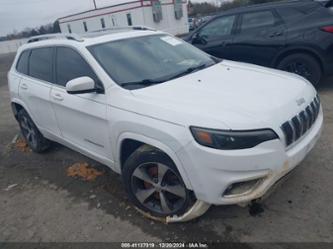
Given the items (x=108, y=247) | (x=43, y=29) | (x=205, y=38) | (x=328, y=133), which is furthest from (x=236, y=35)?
(x=43, y=29)

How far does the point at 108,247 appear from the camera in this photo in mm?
2871

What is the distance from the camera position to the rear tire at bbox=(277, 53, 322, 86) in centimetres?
596

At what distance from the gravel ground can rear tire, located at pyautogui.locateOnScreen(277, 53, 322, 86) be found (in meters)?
1.89

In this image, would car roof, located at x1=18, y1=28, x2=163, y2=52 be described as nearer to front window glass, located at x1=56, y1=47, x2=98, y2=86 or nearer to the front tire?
front window glass, located at x1=56, y1=47, x2=98, y2=86

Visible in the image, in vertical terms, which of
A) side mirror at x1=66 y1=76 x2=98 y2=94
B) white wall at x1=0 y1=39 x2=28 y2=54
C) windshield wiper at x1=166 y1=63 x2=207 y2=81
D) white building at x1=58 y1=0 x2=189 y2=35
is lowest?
white wall at x1=0 y1=39 x2=28 y2=54

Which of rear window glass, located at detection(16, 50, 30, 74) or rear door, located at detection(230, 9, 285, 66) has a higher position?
Result: rear window glass, located at detection(16, 50, 30, 74)

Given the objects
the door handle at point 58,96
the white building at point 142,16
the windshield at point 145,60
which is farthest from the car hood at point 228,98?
the white building at point 142,16

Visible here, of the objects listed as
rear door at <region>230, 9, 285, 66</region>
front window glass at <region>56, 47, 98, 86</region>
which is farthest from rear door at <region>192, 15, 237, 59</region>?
front window glass at <region>56, 47, 98, 86</region>

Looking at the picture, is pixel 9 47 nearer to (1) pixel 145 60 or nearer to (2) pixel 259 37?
(2) pixel 259 37

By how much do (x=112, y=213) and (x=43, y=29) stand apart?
68331 millimetres

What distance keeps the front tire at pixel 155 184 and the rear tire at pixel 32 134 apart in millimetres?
2417

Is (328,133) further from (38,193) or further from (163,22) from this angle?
(163,22)

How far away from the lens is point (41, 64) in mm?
4367

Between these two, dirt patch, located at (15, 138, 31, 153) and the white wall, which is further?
the white wall
